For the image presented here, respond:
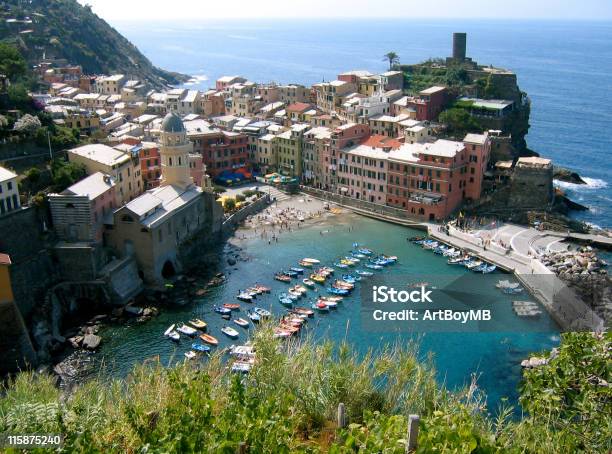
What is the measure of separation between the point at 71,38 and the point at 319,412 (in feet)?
355

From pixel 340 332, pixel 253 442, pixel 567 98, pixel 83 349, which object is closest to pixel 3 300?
pixel 83 349

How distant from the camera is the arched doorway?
144 ft

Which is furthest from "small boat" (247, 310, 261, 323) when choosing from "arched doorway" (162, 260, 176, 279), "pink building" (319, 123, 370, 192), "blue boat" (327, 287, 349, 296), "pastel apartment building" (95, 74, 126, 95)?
"pastel apartment building" (95, 74, 126, 95)

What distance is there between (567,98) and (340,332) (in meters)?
97.5

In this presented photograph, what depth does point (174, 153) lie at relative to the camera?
155 ft

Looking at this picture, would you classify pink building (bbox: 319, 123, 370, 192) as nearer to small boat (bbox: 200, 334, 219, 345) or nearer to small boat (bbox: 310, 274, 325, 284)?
small boat (bbox: 310, 274, 325, 284)

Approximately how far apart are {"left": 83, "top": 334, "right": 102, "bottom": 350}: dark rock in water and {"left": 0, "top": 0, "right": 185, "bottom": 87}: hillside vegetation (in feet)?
226

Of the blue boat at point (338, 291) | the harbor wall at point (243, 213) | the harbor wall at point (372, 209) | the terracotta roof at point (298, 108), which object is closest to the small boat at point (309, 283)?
the blue boat at point (338, 291)

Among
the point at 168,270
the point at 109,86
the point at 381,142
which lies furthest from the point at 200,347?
the point at 109,86

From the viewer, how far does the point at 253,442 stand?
1221 centimetres

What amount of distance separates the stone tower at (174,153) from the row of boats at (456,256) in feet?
63.4

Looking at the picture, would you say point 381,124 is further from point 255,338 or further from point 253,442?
point 253,442

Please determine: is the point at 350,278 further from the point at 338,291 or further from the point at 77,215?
the point at 77,215

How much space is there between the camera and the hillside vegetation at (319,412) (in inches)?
468
